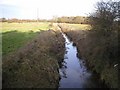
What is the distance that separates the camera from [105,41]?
20969 millimetres

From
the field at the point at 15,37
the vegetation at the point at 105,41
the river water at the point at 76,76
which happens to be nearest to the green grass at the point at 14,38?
the field at the point at 15,37

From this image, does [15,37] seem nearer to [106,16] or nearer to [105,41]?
[106,16]

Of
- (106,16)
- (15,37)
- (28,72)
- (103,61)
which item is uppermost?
(106,16)

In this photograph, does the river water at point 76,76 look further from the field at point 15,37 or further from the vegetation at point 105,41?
the field at point 15,37

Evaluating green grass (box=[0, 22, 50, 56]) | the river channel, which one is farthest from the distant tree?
green grass (box=[0, 22, 50, 56])

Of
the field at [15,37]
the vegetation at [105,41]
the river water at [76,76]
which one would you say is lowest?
the river water at [76,76]

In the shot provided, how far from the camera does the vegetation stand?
1933 cm

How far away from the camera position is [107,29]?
22.3 m

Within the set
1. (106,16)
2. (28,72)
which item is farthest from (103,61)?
(28,72)

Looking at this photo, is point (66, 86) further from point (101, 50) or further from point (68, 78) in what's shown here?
point (101, 50)

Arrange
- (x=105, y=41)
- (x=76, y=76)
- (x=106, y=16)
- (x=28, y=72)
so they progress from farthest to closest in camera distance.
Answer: (x=76, y=76) < (x=106, y=16) < (x=105, y=41) < (x=28, y=72)

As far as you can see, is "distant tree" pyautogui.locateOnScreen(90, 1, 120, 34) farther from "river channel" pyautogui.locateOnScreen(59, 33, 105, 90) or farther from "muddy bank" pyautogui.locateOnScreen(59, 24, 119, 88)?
"river channel" pyautogui.locateOnScreen(59, 33, 105, 90)

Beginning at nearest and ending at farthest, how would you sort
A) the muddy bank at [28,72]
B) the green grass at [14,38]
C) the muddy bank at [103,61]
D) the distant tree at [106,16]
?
the muddy bank at [28,72], the muddy bank at [103,61], the distant tree at [106,16], the green grass at [14,38]

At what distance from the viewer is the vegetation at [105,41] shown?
63.4 ft
